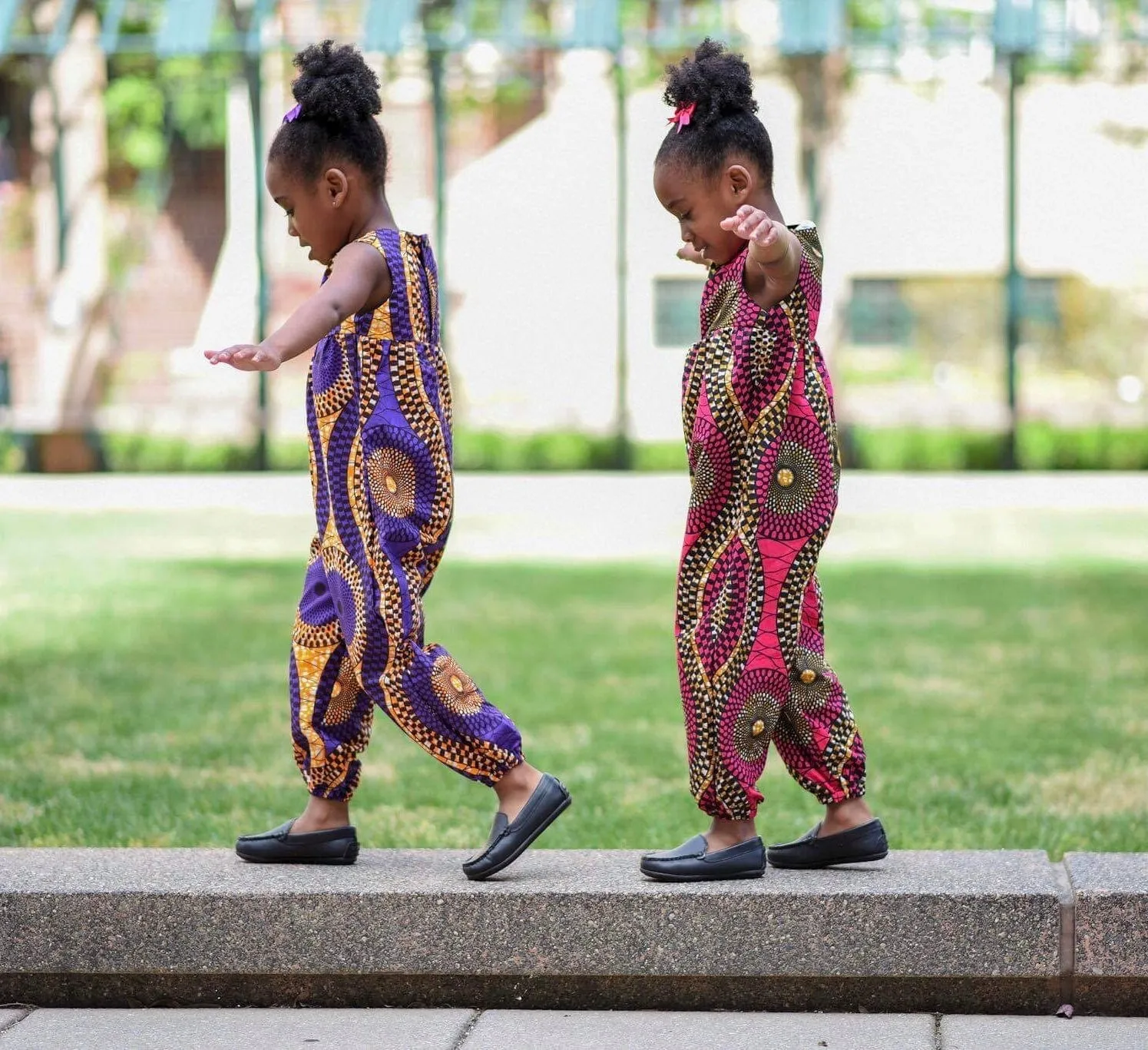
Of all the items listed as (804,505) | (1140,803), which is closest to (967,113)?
(1140,803)

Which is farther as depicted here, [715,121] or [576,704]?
[576,704]

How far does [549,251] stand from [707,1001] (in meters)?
18.3

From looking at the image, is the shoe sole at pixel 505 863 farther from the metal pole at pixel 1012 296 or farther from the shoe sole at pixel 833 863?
the metal pole at pixel 1012 296

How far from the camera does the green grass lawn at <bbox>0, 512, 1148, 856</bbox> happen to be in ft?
A: 15.2

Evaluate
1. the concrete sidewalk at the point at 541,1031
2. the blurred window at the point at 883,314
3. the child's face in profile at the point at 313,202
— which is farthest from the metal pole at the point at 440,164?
the concrete sidewalk at the point at 541,1031

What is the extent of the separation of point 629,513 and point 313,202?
11551 millimetres

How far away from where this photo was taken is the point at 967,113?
67.5ft

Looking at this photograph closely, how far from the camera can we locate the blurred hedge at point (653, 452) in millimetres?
20078

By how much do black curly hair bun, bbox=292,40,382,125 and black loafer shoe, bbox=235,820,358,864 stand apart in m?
1.29

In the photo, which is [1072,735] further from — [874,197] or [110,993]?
[874,197]

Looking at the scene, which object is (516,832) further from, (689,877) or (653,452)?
(653,452)

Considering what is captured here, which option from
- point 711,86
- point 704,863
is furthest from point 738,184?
point 704,863

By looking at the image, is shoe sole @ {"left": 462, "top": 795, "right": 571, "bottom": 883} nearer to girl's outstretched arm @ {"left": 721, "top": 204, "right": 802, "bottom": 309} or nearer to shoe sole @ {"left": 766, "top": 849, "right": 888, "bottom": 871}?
shoe sole @ {"left": 766, "top": 849, "right": 888, "bottom": 871}

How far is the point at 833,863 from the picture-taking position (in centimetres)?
334
